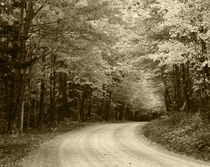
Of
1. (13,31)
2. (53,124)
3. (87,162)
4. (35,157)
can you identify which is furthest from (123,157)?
(53,124)

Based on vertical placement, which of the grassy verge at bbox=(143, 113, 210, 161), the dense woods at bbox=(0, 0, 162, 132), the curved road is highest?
the dense woods at bbox=(0, 0, 162, 132)

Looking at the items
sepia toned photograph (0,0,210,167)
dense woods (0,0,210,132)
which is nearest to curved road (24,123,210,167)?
sepia toned photograph (0,0,210,167)

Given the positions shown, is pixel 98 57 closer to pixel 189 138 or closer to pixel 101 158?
pixel 189 138

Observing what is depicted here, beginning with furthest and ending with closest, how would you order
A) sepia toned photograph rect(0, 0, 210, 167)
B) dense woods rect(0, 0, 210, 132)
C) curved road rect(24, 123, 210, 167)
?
dense woods rect(0, 0, 210, 132) → sepia toned photograph rect(0, 0, 210, 167) → curved road rect(24, 123, 210, 167)

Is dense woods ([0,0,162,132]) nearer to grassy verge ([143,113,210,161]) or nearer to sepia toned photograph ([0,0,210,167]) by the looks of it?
sepia toned photograph ([0,0,210,167])

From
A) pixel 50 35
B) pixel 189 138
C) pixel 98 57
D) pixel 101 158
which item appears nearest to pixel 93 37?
pixel 50 35

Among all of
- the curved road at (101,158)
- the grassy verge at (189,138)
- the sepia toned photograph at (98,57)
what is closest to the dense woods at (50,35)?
the sepia toned photograph at (98,57)

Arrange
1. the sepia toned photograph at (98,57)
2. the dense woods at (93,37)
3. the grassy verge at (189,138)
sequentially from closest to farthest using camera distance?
1. the sepia toned photograph at (98,57)
2. the grassy verge at (189,138)
3. the dense woods at (93,37)

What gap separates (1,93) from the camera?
30.3 metres

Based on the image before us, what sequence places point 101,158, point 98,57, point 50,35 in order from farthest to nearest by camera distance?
point 98,57
point 50,35
point 101,158

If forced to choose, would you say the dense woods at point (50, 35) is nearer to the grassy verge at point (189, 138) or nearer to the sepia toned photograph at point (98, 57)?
the sepia toned photograph at point (98, 57)

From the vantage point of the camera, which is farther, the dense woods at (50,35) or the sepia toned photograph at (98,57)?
the dense woods at (50,35)

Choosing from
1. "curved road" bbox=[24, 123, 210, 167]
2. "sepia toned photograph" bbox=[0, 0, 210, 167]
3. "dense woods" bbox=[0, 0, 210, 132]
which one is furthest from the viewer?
"dense woods" bbox=[0, 0, 210, 132]

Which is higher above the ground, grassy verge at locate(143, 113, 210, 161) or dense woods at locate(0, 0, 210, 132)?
dense woods at locate(0, 0, 210, 132)
